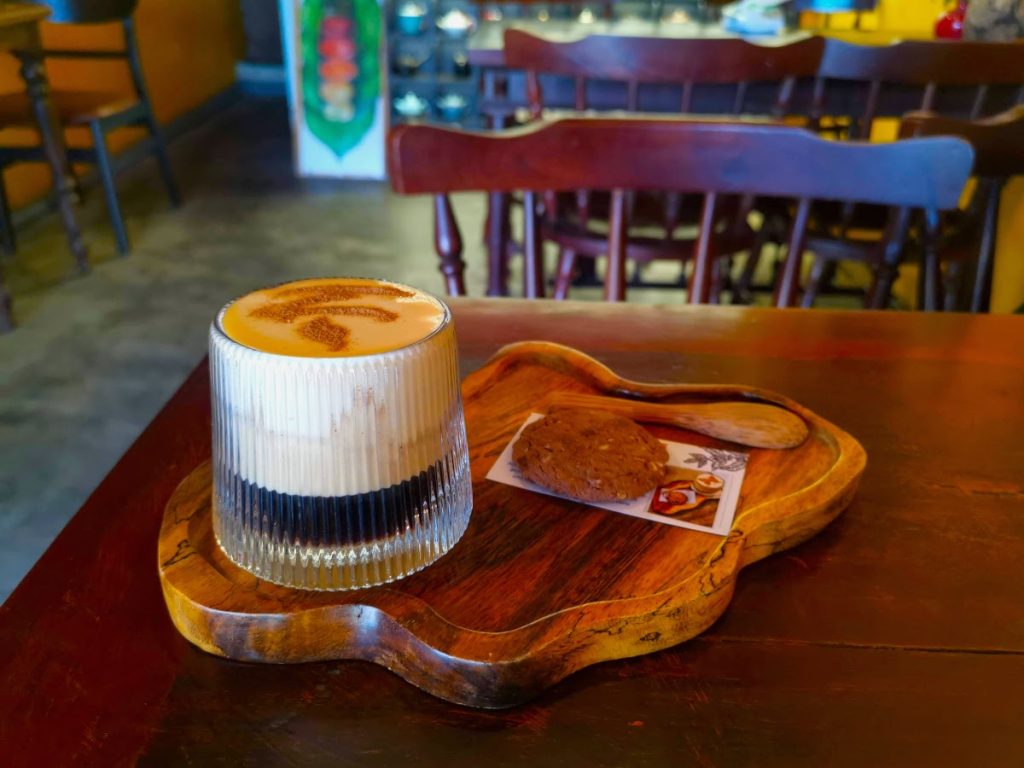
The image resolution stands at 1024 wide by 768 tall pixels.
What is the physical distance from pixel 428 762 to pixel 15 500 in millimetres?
1617

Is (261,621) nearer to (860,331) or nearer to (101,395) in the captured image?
(860,331)

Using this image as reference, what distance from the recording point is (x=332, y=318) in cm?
46

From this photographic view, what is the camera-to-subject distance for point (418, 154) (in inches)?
37.7

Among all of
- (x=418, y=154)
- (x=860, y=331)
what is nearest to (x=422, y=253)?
(x=418, y=154)

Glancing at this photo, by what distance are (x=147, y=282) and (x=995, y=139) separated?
2.48 meters

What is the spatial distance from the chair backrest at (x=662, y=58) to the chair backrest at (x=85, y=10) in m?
1.78

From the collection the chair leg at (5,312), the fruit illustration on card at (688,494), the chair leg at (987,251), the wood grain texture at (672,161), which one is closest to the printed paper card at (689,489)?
the fruit illustration on card at (688,494)

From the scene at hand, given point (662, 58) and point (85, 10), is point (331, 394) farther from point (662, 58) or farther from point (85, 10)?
point (85, 10)

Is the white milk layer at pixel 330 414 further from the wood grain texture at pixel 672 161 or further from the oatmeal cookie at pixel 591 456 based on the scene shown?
the wood grain texture at pixel 672 161

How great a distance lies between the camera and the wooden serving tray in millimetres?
414

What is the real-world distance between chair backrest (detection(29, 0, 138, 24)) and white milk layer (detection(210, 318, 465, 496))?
2.73 metres

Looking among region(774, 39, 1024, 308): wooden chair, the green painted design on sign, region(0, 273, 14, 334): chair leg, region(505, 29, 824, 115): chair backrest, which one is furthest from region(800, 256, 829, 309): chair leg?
the green painted design on sign

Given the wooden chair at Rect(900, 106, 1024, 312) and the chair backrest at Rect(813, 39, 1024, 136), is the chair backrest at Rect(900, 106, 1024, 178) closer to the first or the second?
the wooden chair at Rect(900, 106, 1024, 312)

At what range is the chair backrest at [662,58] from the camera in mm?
1625
